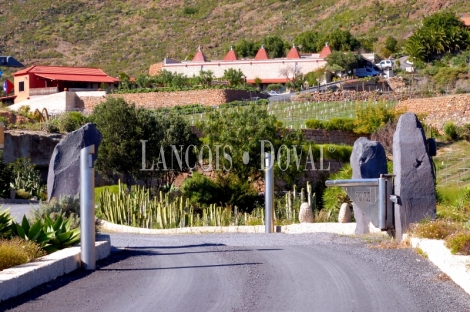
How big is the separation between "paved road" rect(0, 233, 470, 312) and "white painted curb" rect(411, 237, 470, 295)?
0.12 metres

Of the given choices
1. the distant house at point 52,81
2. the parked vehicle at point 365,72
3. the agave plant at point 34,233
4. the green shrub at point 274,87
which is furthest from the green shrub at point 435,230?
the parked vehicle at point 365,72

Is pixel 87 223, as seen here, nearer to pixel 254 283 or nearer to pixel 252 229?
pixel 254 283

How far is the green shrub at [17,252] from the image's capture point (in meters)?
9.65

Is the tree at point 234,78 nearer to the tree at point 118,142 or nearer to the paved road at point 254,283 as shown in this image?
the tree at point 118,142

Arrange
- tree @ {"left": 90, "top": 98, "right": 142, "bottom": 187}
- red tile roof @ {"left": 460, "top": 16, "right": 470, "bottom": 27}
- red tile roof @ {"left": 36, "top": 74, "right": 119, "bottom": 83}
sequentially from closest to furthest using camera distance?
tree @ {"left": 90, "top": 98, "right": 142, "bottom": 187} < red tile roof @ {"left": 36, "top": 74, "right": 119, "bottom": 83} < red tile roof @ {"left": 460, "top": 16, "right": 470, "bottom": 27}

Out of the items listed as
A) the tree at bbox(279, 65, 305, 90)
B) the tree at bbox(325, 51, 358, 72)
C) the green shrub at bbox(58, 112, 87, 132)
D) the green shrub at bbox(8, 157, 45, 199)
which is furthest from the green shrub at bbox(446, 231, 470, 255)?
the tree at bbox(325, 51, 358, 72)

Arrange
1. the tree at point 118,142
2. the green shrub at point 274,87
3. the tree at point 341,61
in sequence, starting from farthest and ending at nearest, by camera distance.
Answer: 1. the tree at point 341,61
2. the green shrub at point 274,87
3. the tree at point 118,142

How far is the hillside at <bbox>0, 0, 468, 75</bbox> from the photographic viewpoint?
4466 inches

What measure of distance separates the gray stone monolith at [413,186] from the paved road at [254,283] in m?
1.16

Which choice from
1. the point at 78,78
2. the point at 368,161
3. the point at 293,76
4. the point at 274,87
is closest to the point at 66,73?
the point at 78,78

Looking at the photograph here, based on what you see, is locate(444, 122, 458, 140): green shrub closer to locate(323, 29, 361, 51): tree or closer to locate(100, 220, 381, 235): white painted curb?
locate(100, 220, 381, 235): white painted curb

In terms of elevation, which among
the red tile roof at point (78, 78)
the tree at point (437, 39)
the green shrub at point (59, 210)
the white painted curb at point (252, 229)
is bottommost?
the white painted curb at point (252, 229)

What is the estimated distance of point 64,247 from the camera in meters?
11.7

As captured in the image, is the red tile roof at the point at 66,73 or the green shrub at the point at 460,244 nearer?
the green shrub at the point at 460,244
